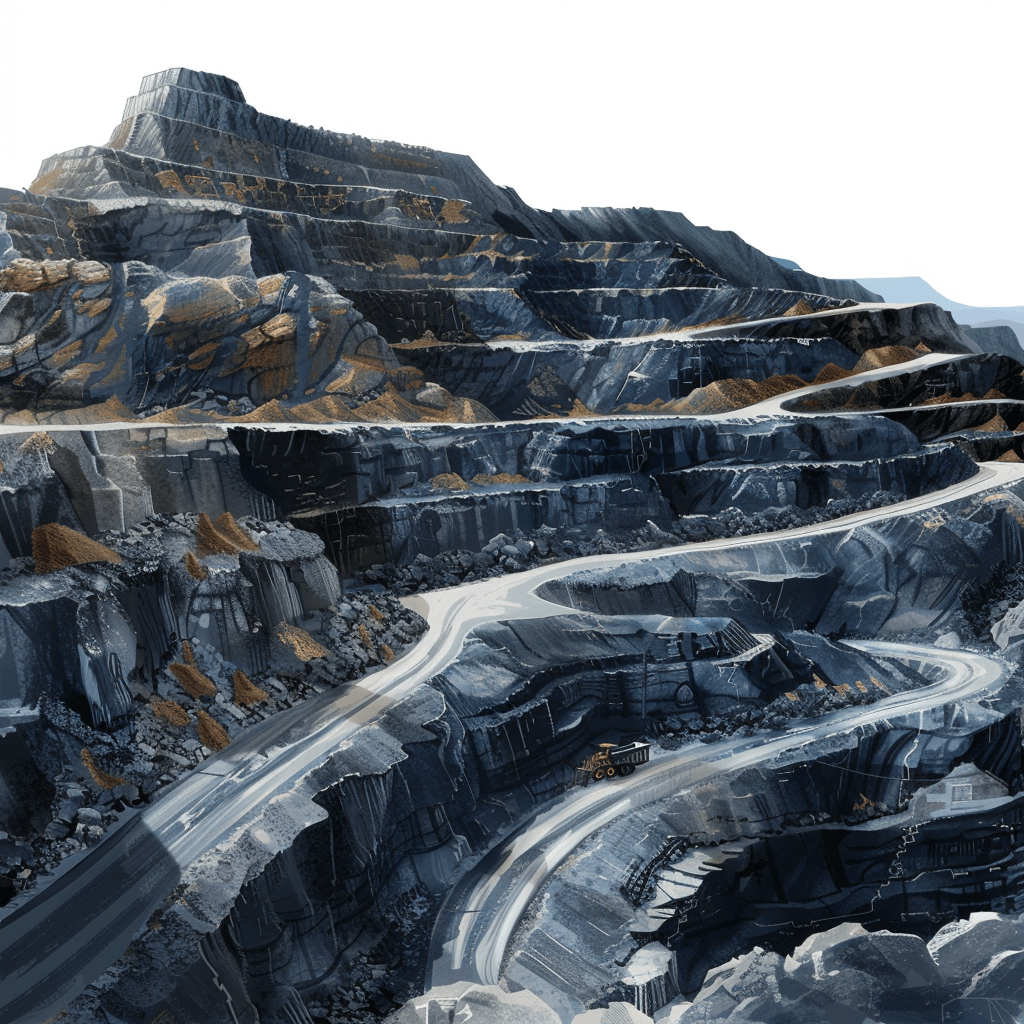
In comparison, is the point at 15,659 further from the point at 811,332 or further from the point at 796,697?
the point at 811,332

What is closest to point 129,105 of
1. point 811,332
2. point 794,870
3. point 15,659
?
point 811,332

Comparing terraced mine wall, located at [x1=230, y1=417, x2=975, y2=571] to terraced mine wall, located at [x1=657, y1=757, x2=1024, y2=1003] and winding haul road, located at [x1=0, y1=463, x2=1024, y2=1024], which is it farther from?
terraced mine wall, located at [x1=657, y1=757, x2=1024, y2=1003]

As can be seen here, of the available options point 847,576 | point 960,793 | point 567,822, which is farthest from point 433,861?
point 847,576

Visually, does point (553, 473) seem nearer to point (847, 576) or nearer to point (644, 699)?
point (847, 576)

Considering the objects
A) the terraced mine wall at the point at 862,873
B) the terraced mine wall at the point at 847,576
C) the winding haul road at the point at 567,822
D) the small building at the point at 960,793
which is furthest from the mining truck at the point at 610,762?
the small building at the point at 960,793

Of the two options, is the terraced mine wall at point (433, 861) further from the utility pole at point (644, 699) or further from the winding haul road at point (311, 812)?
the utility pole at point (644, 699)

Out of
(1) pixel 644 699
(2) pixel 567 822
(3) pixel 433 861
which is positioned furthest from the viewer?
(1) pixel 644 699
